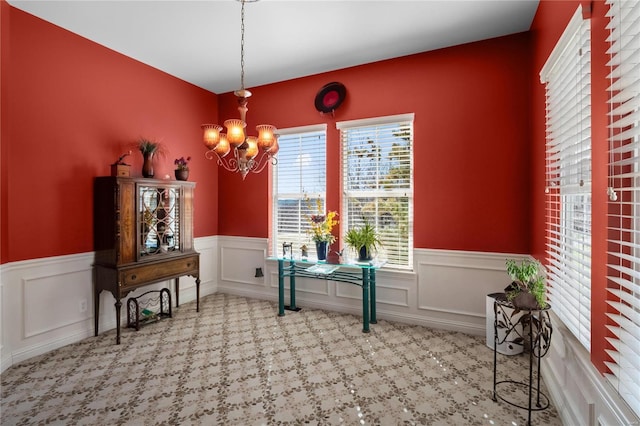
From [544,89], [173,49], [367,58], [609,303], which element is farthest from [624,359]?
[173,49]

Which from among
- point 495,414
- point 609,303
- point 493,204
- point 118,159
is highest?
point 118,159

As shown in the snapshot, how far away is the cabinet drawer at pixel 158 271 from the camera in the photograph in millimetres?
3230

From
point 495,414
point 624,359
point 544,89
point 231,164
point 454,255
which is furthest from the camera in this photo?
point 231,164

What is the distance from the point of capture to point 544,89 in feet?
8.57

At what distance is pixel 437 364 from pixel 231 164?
3662 millimetres

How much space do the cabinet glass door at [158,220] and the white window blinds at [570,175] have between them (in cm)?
364

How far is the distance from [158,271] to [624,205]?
12.4ft

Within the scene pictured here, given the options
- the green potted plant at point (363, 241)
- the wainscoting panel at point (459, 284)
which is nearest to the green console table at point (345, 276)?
the green potted plant at point (363, 241)

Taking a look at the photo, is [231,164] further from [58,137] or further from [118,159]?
[58,137]

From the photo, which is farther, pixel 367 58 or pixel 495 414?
pixel 367 58

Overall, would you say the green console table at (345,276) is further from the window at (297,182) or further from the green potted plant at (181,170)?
the green potted plant at (181,170)

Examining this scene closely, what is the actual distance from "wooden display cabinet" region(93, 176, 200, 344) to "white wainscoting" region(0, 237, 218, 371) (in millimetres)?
117

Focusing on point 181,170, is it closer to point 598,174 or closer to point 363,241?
point 363,241

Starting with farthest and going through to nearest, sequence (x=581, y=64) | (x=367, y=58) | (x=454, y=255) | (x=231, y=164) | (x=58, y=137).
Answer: (x=231, y=164) → (x=367, y=58) → (x=454, y=255) → (x=58, y=137) → (x=581, y=64)
